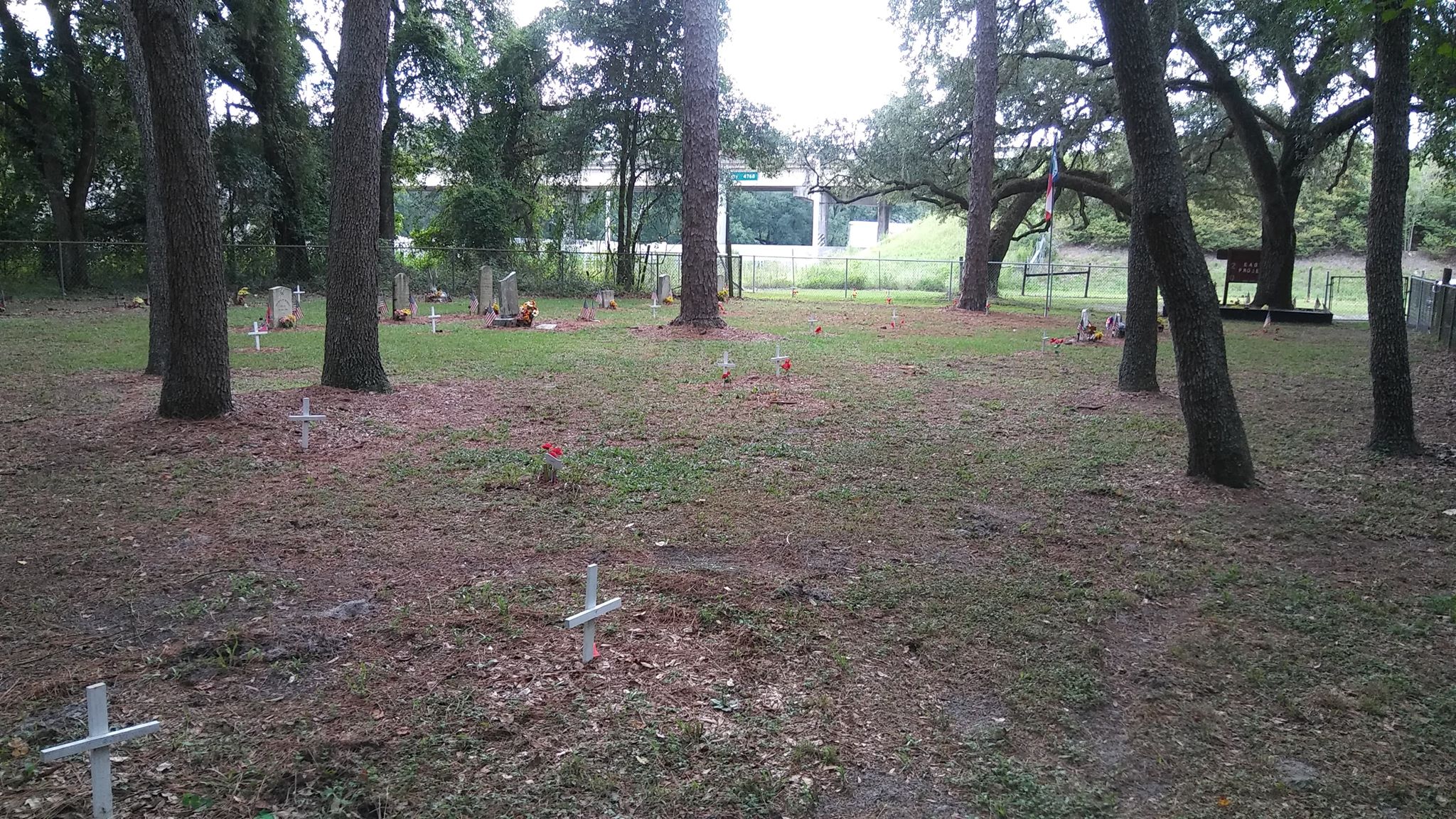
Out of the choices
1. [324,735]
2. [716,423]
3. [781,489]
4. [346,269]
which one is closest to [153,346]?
[346,269]

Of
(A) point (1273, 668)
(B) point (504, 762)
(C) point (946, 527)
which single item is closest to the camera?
(B) point (504, 762)

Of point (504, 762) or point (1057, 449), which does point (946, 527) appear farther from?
point (504, 762)

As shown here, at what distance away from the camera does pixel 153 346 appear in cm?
1012

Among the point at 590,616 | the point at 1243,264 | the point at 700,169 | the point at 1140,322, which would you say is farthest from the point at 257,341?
the point at 1243,264

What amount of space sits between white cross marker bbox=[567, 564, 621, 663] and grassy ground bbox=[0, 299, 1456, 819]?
0.10 m

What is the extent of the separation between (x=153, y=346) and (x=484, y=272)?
1002cm

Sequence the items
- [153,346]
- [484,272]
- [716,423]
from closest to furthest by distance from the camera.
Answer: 1. [716,423]
2. [153,346]
3. [484,272]

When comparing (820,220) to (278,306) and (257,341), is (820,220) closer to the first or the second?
(278,306)

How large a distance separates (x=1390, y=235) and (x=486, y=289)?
16893 millimetres

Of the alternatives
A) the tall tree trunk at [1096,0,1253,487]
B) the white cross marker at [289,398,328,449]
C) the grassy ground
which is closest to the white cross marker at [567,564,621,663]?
the grassy ground

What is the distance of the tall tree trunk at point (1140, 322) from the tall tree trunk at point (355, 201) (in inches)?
317

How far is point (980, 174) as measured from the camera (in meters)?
22.5

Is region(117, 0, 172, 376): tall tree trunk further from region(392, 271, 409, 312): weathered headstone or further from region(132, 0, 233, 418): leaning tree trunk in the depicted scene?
region(392, 271, 409, 312): weathered headstone

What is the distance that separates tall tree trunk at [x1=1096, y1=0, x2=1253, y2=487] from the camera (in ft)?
20.4
